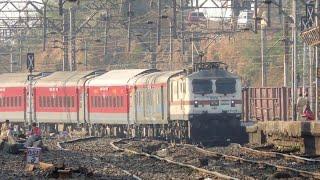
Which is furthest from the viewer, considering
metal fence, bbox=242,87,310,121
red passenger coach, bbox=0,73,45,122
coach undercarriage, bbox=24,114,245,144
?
red passenger coach, bbox=0,73,45,122

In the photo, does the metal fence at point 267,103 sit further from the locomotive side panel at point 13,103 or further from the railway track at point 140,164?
the railway track at point 140,164

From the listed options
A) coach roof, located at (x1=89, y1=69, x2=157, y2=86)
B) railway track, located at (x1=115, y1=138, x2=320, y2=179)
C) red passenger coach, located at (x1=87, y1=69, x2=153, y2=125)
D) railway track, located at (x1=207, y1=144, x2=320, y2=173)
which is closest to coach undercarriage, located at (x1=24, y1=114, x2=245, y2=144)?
red passenger coach, located at (x1=87, y1=69, x2=153, y2=125)

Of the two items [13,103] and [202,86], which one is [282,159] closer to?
[202,86]

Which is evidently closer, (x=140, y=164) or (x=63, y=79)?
(x=140, y=164)

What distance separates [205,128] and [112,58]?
4553cm

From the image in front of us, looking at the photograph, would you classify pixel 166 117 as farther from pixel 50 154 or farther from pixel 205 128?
pixel 50 154

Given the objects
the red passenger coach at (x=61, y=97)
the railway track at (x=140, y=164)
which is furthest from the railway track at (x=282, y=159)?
the red passenger coach at (x=61, y=97)

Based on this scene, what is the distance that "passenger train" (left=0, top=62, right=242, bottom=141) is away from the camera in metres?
34.6

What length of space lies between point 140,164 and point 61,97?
26981 mm

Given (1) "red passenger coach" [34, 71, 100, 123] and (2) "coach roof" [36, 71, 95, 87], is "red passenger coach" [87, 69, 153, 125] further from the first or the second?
(2) "coach roof" [36, 71, 95, 87]

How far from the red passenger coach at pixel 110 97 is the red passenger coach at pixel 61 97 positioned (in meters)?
1.35

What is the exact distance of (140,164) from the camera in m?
22.7

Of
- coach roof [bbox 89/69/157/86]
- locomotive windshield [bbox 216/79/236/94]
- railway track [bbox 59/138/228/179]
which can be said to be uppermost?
coach roof [bbox 89/69/157/86]

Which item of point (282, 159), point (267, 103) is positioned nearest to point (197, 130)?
point (282, 159)
